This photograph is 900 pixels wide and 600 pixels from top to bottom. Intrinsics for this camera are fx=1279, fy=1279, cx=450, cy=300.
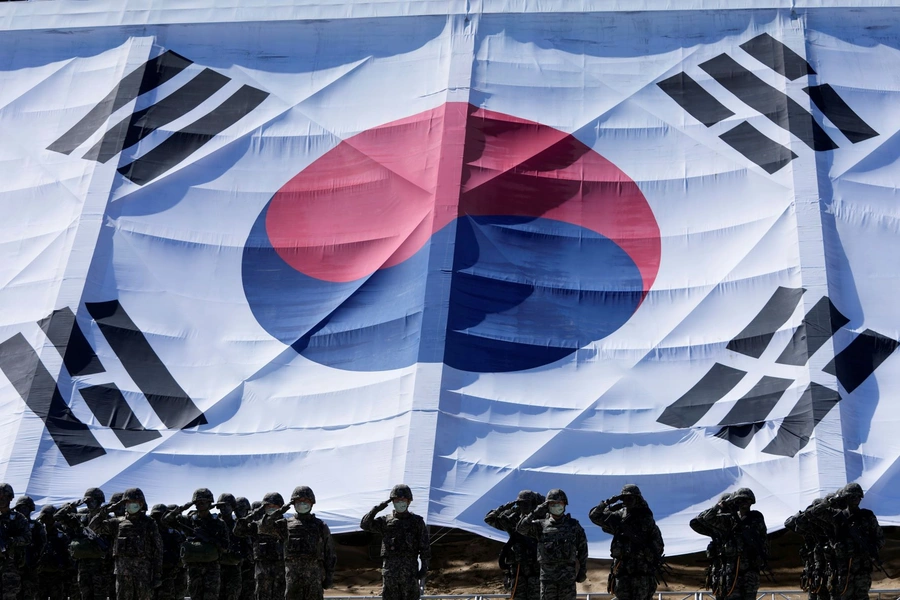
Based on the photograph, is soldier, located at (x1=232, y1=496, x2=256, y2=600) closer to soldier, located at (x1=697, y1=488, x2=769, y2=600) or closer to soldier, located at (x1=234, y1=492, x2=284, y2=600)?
soldier, located at (x1=234, y1=492, x2=284, y2=600)

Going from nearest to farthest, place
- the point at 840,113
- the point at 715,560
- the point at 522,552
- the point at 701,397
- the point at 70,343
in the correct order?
the point at 715,560
the point at 522,552
the point at 701,397
the point at 70,343
the point at 840,113

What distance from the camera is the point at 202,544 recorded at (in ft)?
47.4

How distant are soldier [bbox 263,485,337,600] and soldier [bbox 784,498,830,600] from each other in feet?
17.1

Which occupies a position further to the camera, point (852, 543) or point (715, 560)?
point (715, 560)

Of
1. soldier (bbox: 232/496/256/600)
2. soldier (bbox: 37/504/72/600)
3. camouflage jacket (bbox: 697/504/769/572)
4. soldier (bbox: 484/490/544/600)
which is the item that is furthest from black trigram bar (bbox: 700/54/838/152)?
soldier (bbox: 37/504/72/600)

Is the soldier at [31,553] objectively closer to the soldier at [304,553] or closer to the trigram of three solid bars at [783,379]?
the soldier at [304,553]

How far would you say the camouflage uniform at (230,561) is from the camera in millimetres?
14742

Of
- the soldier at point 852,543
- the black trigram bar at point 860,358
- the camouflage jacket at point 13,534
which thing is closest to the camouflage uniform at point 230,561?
the camouflage jacket at point 13,534

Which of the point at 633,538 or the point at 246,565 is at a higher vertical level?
the point at 633,538

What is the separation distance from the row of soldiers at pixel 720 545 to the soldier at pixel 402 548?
44.8 inches

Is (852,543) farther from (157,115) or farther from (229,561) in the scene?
(157,115)

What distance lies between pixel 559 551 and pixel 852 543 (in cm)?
328

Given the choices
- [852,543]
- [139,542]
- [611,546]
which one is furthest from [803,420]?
[139,542]

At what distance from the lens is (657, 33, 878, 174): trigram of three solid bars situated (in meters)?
23.0
